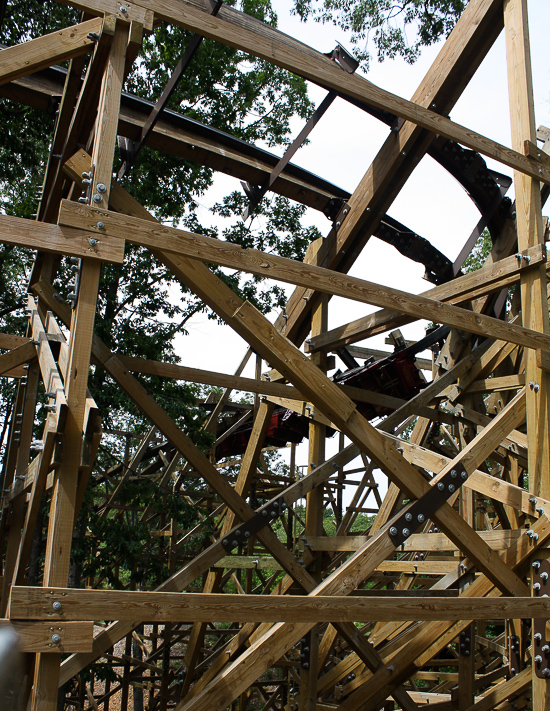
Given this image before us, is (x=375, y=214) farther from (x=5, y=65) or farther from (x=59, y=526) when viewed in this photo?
(x=59, y=526)

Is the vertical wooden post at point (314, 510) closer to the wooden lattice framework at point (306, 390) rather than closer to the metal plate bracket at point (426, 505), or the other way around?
the wooden lattice framework at point (306, 390)

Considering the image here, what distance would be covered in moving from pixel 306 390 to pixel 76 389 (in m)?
1.33

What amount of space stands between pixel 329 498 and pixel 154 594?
1147 cm

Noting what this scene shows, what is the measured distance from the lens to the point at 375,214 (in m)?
6.16

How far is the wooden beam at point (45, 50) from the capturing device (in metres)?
3.36

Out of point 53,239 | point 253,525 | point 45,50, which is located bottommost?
point 253,525

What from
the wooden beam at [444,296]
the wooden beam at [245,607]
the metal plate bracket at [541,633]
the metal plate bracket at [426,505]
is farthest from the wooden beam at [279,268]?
the wooden beam at [245,607]

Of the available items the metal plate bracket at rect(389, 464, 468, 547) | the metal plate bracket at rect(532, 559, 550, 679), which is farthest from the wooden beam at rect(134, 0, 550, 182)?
the metal plate bracket at rect(532, 559, 550, 679)

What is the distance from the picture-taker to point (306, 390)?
12.6 ft

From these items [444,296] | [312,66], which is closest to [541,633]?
[444,296]

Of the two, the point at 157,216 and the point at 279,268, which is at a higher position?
the point at 157,216

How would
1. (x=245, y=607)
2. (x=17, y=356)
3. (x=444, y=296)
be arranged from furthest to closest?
(x=444, y=296), (x=17, y=356), (x=245, y=607)

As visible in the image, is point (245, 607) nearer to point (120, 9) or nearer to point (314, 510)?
point (314, 510)

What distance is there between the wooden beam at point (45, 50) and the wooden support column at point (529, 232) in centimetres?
330
